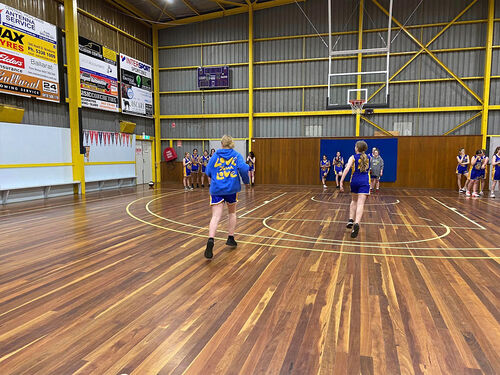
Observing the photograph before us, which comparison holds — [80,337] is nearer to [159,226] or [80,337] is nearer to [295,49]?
[159,226]

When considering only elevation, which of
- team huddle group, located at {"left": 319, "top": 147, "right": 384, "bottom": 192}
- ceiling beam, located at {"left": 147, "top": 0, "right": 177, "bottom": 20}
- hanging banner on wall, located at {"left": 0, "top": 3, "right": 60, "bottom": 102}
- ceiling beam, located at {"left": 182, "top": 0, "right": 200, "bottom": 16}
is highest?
ceiling beam, located at {"left": 182, "top": 0, "right": 200, "bottom": 16}

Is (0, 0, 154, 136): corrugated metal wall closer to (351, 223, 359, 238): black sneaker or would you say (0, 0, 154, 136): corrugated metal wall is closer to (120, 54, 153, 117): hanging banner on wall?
(120, 54, 153, 117): hanging banner on wall

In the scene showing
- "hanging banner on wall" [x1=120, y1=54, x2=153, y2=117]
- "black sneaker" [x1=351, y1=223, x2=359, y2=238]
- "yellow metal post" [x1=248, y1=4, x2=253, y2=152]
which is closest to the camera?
"black sneaker" [x1=351, y1=223, x2=359, y2=238]

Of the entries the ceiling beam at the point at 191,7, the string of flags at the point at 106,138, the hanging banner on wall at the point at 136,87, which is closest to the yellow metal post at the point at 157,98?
the hanging banner on wall at the point at 136,87

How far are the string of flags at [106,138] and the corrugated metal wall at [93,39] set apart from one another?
43 centimetres

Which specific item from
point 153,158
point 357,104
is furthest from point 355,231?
point 153,158

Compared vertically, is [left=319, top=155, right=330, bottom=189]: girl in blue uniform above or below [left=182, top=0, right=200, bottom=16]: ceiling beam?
below

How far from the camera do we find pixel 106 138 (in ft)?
48.0

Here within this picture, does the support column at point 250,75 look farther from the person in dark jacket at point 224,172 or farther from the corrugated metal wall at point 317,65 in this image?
the person in dark jacket at point 224,172

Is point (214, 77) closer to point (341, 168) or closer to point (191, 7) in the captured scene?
point (191, 7)

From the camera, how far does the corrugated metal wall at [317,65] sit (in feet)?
49.0

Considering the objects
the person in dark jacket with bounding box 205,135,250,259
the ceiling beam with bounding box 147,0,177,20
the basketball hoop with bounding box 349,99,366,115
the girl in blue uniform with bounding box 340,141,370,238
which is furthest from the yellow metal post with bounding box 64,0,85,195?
the basketball hoop with bounding box 349,99,366,115

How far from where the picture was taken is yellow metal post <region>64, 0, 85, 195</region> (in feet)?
41.0

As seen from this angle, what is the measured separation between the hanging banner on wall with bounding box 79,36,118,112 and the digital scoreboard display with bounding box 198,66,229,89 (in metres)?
4.44
